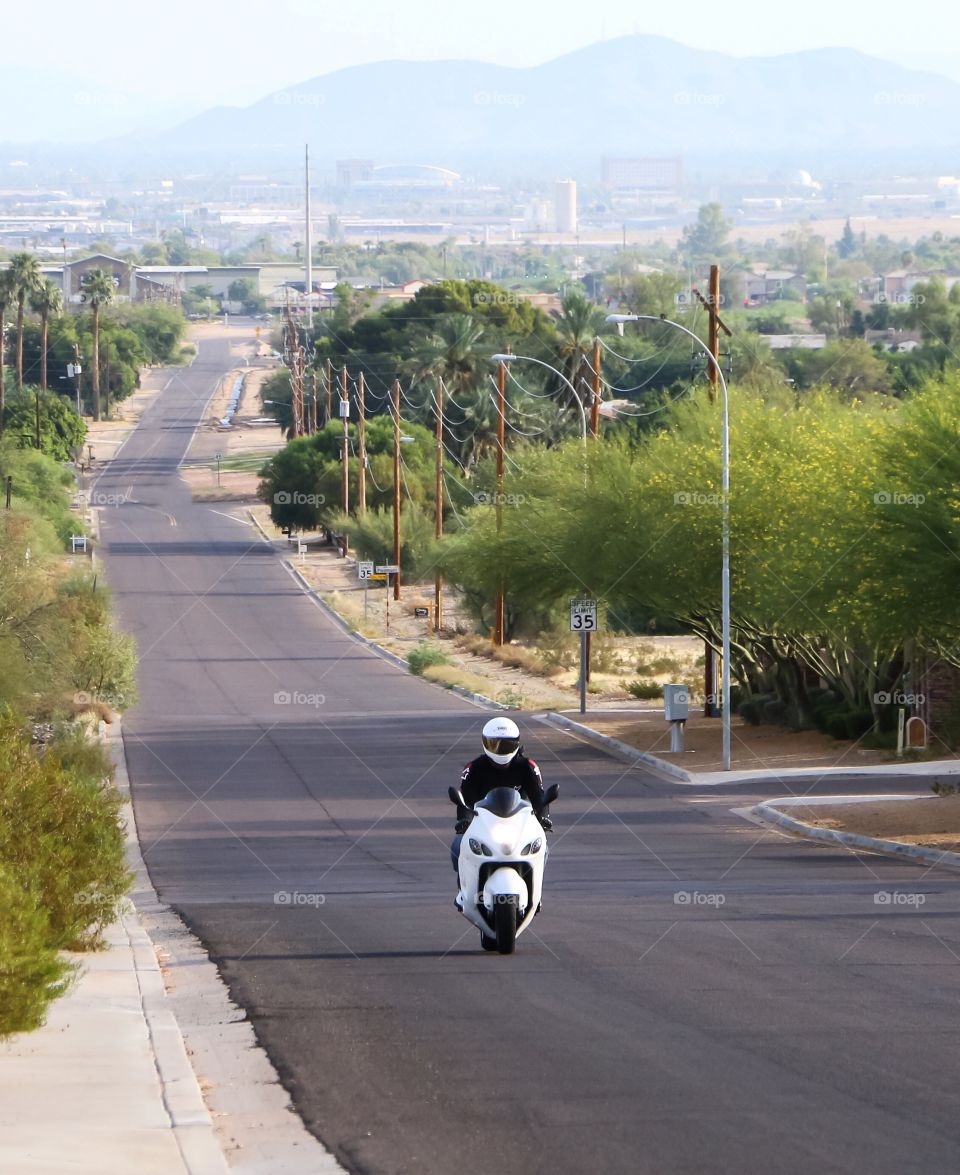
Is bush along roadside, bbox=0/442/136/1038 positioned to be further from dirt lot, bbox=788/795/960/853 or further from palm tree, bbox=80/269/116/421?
palm tree, bbox=80/269/116/421

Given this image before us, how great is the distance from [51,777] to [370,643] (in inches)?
1976

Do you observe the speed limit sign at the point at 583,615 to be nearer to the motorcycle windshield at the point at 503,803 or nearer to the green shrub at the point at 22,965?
the motorcycle windshield at the point at 503,803

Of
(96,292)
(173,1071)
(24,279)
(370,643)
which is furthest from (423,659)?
(96,292)

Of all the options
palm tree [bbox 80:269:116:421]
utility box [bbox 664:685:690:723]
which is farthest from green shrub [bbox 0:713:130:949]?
palm tree [bbox 80:269:116:421]

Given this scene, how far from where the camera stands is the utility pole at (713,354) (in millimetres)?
35219

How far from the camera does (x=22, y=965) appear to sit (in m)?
9.94

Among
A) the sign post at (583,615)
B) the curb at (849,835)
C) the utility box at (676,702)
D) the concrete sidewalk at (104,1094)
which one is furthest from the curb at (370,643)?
the concrete sidewalk at (104,1094)

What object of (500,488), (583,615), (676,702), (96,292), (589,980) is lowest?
(676,702)

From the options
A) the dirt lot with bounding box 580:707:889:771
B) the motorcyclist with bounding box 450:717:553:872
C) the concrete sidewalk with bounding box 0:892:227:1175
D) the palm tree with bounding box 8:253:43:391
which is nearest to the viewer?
the concrete sidewalk with bounding box 0:892:227:1175

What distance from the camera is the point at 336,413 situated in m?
130

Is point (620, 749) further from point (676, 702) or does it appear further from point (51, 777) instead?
point (51, 777)

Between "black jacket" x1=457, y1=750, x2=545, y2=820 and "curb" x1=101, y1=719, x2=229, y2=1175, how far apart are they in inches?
96.4

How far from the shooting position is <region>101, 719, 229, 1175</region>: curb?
28.1 ft

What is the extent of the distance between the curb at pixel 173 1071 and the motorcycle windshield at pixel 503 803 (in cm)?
244
